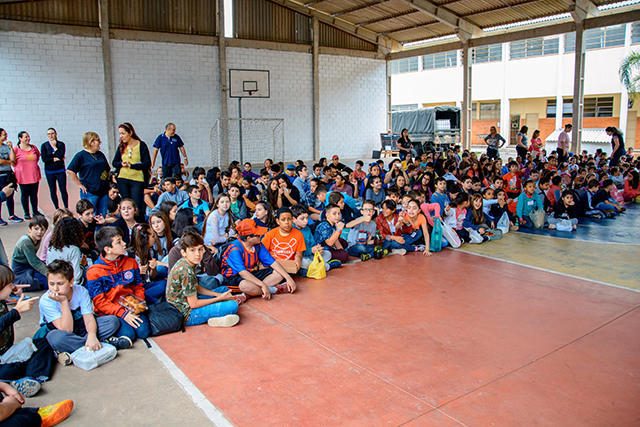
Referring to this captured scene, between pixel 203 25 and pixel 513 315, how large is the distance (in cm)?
1448

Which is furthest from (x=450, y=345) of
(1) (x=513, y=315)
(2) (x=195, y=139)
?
(2) (x=195, y=139)

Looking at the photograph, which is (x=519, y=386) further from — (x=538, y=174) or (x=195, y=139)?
(x=195, y=139)

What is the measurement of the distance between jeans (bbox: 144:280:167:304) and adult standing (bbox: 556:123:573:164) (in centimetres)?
1283

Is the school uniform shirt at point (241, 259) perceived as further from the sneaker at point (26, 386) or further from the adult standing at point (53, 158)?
the adult standing at point (53, 158)

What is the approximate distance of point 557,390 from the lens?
3.15m

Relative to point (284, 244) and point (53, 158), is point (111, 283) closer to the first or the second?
point (284, 244)


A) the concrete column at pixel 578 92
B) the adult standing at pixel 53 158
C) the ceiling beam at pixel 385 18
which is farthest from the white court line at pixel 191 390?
the ceiling beam at pixel 385 18

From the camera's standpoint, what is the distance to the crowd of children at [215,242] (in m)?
3.62

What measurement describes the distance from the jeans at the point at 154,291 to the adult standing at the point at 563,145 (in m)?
12.8

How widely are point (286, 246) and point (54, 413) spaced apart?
3060 mm

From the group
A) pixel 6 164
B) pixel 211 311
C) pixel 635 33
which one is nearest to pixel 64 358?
pixel 211 311

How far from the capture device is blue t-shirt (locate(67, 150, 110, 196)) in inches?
251

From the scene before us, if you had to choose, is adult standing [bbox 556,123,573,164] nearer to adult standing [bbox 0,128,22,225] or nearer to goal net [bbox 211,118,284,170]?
goal net [bbox 211,118,284,170]

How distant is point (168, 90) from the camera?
15.0m
